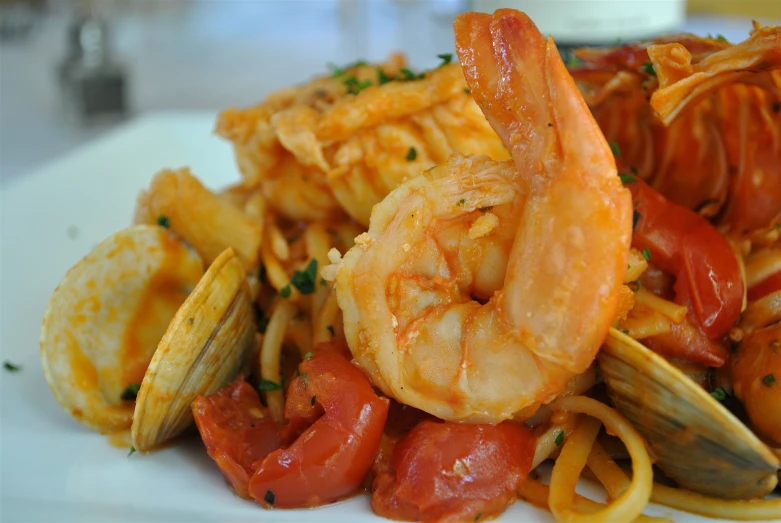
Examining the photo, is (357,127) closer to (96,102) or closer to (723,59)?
(723,59)

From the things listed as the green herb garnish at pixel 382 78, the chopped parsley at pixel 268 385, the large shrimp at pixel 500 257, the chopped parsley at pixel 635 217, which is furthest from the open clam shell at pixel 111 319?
the chopped parsley at pixel 635 217

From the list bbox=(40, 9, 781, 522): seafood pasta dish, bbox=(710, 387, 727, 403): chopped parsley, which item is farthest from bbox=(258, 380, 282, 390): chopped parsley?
bbox=(710, 387, 727, 403): chopped parsley

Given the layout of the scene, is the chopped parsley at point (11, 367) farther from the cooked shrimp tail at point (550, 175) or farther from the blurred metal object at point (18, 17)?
the blurred metal object at point (18, 17)

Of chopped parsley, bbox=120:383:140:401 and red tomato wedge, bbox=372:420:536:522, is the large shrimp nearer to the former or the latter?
red tomato wedge, bbox=372:420:536:522

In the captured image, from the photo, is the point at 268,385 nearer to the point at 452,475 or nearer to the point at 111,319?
the point at 111,319

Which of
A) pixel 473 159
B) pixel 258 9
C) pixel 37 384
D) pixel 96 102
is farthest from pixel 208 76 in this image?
pixel 473 159
